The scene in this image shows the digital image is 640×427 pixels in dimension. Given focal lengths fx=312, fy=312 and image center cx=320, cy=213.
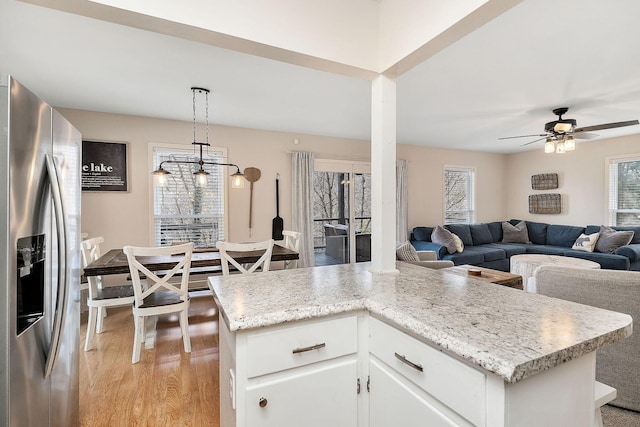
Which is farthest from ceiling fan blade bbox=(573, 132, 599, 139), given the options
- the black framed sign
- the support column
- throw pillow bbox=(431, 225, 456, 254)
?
the black framed sign

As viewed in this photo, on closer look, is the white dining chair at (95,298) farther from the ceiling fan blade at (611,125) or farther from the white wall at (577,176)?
the white wall at (577,176)

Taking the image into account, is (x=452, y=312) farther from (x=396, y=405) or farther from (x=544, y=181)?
(x=544, y=181)

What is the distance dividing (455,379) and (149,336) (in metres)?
3.03

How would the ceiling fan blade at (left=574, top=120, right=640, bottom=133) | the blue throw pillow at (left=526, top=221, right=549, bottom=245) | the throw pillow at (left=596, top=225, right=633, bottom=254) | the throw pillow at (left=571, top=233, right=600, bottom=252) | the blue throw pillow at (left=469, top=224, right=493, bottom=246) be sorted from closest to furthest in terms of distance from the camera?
the ceiling fan blade at (left=574, top=120, right=640, bottom=133) < the throw pillow at (left=596, top=225, right=633, bottom=254) < the throw pillow at (left=571, top=233, right=600, bottom=252) < the blue throw pillow at (left=469, top=224, right=493, bottom=246) < the blue throw pillow at (left=526, top=221, right=549, bottom=245)

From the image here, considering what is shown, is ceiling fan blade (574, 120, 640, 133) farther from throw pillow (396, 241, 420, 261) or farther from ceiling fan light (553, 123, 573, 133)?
throw pillow (396, 241, 420, 261)

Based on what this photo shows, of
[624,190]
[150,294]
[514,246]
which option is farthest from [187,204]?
[624,190]

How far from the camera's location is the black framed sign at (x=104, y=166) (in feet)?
12.4

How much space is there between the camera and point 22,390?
111cm

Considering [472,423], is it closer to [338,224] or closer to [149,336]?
[149,336]

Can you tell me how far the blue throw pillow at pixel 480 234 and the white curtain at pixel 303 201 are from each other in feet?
10.3

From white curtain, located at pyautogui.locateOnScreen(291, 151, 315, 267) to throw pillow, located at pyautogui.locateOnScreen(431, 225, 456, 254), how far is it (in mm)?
2121

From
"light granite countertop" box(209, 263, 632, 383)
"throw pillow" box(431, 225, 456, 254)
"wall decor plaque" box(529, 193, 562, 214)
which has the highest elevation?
"wall decor plaque" box(529, 193, 562, 214)

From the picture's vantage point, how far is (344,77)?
2859mm

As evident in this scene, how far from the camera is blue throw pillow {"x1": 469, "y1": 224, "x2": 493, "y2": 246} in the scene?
19.2ft
